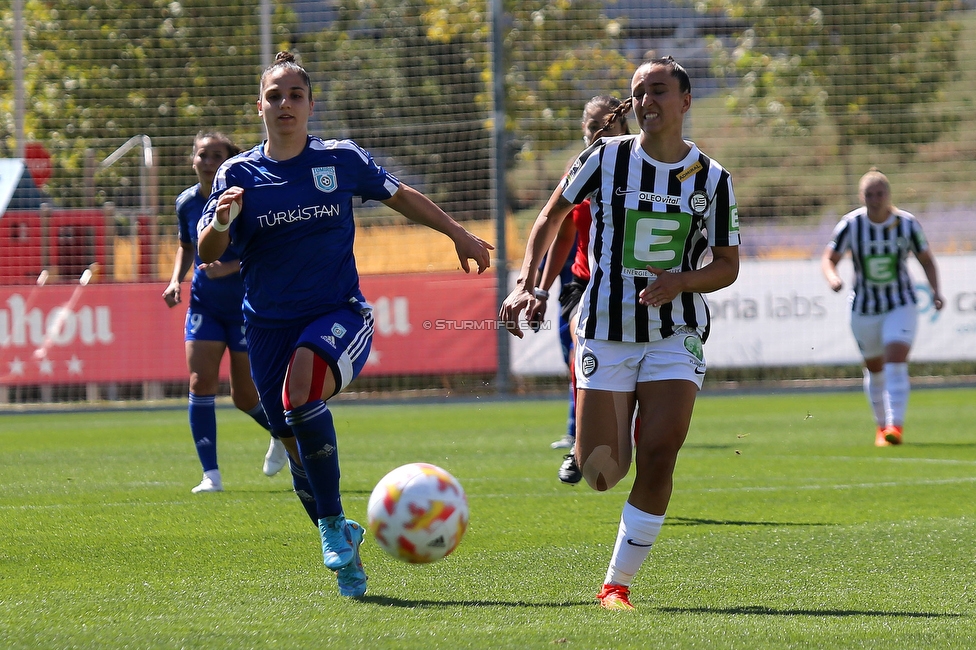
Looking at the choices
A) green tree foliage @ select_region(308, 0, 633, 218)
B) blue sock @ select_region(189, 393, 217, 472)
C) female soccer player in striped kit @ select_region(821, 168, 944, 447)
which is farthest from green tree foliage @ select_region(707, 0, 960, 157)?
blue sock @ select_region(189, 393, 217, 472)

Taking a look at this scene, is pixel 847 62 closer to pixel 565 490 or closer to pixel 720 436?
pixel 720 436

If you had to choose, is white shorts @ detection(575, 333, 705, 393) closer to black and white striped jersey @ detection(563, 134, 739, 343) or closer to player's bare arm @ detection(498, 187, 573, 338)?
black and white striped jersey @ detection(563, 134, 739, 343)

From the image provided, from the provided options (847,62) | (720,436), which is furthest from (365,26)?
(720,436)

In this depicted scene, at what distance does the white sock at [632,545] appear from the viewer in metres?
4.71

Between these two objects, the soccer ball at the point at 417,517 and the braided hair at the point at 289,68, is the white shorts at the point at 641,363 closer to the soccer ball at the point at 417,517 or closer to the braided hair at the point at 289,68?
the soccer ball at the point at 417,517

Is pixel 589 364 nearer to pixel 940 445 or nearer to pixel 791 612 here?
pixel 791 612

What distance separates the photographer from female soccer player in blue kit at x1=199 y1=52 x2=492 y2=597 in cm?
496

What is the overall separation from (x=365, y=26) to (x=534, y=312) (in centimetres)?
2113

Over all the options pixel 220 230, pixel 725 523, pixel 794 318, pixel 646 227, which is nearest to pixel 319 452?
pixel 220 230

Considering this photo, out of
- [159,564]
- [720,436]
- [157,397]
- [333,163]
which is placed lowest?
[157,397]

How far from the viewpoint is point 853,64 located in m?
22.5

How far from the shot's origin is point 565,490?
8.28 metres

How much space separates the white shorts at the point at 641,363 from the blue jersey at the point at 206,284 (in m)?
3.87

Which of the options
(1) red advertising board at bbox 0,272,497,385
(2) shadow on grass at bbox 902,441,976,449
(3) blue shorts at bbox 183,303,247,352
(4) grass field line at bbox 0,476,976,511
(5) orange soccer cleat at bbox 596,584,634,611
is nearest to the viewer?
(5) orange soccer cleat at bbox 596,584,634,611
